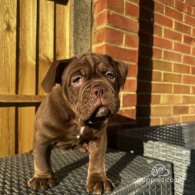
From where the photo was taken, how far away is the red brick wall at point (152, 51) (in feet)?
10.6

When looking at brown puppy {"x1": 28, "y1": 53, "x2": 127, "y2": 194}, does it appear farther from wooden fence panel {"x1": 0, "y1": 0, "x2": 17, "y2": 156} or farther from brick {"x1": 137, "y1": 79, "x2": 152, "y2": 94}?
brick {"x1": 137, "y1": 79, "x2": 152, "y2": 94}

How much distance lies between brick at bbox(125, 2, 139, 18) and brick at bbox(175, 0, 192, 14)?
1171 millimetres

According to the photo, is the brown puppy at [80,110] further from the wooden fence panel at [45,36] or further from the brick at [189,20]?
the brick at [189,20]

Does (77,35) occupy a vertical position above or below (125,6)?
below

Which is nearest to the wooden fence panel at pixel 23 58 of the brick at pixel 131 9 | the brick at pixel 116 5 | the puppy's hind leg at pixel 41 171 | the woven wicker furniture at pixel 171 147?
the brick at pixel 116 5

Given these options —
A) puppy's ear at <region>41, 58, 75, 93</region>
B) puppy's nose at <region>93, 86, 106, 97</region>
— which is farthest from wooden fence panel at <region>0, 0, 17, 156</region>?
puppy's nose at <region>93, 86, 106, 97</region>

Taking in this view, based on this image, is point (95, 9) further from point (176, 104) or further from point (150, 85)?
point (176, 104)

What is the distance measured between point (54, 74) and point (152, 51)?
2421 mm

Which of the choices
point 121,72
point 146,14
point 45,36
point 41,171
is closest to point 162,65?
point 146,14

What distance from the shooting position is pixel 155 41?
4.07 meters

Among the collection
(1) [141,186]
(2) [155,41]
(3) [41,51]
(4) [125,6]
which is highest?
(4) [125,6]

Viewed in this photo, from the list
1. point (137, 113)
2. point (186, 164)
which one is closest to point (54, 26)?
point (137, 113)

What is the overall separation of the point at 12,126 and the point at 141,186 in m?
1.43

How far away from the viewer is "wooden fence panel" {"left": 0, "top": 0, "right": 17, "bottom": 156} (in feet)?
9.18
